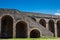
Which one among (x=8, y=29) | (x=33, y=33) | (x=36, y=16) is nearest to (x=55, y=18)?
(x=36, y=16)

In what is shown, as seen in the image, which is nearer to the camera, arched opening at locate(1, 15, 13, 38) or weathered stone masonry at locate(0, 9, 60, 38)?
weathered stone masonry at locate(0, 9, 60, 38)

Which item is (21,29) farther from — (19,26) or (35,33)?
(35,33)

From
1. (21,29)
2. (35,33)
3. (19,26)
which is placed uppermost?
(19,26)

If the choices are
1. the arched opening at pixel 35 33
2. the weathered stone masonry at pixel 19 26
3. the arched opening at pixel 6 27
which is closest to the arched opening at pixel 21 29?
the weathered stone masonry at pixel 19 26

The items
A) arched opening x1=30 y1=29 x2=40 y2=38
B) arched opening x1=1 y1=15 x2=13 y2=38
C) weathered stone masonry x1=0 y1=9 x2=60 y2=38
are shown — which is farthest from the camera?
arched opening x1=1 y1=15 x2=13 y2=38

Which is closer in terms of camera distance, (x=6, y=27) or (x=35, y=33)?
(x=6, y=27)

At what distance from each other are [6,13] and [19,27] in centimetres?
445

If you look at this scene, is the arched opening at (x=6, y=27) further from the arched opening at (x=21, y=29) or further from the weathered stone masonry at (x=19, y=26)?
the arched opening at (x=21, y=29)

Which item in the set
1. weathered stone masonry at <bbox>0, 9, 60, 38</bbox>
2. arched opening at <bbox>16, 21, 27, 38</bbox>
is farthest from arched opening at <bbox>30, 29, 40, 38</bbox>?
arched opening at <bbox>16, 21, 27, 38</bbox>

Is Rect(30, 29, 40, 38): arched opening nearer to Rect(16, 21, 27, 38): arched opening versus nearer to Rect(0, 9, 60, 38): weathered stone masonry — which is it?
Rect(0, 9, 60, 38): weathered stone masonry

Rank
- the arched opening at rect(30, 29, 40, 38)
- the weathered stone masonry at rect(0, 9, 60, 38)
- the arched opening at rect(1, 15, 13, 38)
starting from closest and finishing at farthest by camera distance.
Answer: the weathered stone masonry at rect(0, 9, 60, 38)
the arched opening at rect(30, 29, 40, 38)
the arched opening at rect(1, 15, 13, 38)

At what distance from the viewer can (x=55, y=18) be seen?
33.6 meters

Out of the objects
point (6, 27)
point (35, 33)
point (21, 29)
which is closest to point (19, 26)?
point (21, 29)

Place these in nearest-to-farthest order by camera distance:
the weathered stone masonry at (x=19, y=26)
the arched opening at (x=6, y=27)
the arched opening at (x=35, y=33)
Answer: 1. the weathered stone masonry at (x=19, y=26)
2. the arched opening at (x=35, y=33)
3. the arched opening at (x=6, y=27)
